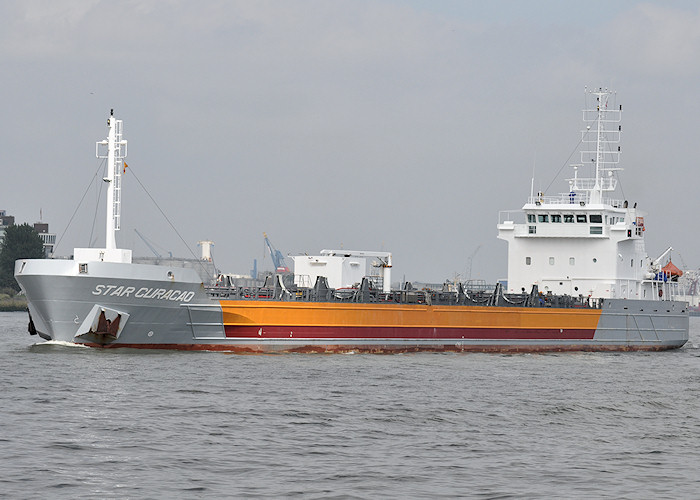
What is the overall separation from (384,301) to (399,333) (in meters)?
1.32

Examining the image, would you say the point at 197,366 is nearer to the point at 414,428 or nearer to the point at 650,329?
the point at 414,428

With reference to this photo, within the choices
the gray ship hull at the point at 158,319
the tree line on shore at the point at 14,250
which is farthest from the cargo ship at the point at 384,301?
the tree line on shore at the point at 14,250

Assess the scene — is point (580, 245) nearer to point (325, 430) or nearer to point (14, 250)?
point (325, 430)

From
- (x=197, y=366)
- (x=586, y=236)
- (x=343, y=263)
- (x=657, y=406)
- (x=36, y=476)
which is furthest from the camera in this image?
(x=586, y=236)

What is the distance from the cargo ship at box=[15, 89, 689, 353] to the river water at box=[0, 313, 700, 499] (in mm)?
1634

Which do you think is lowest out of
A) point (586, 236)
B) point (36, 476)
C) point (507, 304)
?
point (36, 476)

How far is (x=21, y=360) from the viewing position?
86.2ft

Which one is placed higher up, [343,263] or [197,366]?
[343,263]

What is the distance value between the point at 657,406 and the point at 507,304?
52.5 ft

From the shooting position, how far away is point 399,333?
3425 cm

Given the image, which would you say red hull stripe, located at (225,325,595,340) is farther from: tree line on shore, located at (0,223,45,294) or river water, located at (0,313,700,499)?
tree line on shore, located at (0,223,45,294)

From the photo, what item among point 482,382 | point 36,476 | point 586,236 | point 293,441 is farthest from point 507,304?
point 36,476

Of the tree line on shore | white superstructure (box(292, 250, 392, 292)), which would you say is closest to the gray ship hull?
white superstructure (box(292, 250, 392, 292))

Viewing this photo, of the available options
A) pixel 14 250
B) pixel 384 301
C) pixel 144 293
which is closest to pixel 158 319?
pixel 144 293
